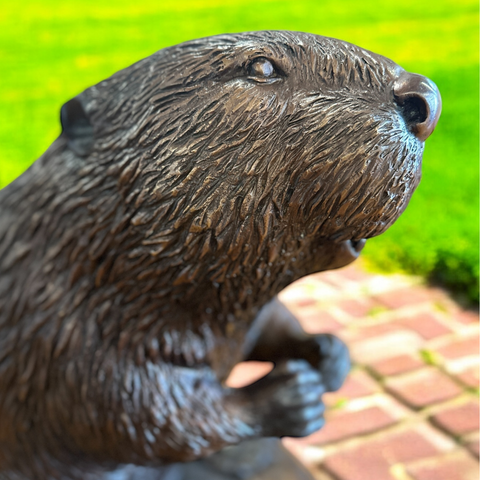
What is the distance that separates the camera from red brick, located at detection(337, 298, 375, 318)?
2.40 meters

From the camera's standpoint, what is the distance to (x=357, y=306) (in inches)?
96.7

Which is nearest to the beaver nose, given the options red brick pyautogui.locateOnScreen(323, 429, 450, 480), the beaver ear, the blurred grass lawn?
the beaver ear

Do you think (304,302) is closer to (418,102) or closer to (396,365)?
(396,365)

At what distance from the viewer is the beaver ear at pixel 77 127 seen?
87 cm

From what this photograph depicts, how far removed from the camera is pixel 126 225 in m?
0.86

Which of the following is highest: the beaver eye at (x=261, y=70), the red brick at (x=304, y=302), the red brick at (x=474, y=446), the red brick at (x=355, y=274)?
the beaver eye at (x=261, y=70)

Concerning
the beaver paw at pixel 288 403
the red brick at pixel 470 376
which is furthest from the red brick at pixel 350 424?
the beaver paw at pixel 288 403

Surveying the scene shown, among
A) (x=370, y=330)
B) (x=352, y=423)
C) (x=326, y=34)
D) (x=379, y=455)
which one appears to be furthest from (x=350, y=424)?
(x=326, y=34)

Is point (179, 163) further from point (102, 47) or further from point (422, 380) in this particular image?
point (102, 47)

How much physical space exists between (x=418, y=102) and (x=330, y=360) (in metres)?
0.57

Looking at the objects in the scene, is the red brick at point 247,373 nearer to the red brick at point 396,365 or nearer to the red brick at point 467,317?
the red brick at point 396,365

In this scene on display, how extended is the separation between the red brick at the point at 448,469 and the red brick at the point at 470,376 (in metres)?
0.35

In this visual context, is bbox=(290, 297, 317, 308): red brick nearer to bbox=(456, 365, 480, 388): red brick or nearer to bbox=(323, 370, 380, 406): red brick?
bbox=(323, 370, 380, 406): red brick

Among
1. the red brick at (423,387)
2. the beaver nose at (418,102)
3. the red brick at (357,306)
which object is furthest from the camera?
the red brick at (357,306)
